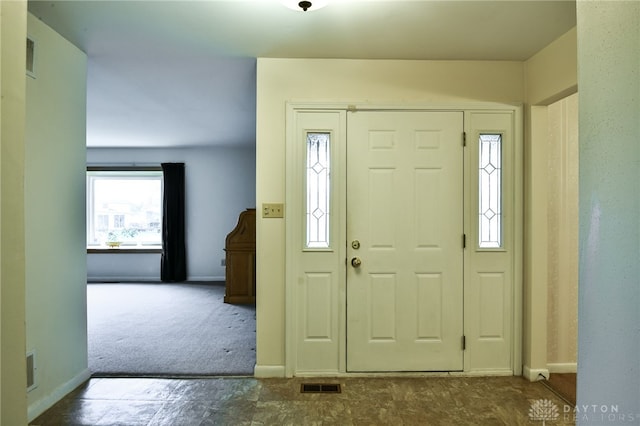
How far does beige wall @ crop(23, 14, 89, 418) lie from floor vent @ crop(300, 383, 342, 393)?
1644 mm

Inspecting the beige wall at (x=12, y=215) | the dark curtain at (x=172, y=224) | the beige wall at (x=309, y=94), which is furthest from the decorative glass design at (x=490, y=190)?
the dark curtain at (x=172, y=224)

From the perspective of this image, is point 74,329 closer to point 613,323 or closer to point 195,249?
point 613,323

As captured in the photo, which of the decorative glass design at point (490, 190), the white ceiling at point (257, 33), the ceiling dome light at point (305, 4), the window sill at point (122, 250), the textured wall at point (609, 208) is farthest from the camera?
the window sill at point (122, 250)

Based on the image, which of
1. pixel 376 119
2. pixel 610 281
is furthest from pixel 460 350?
pixel 610 281

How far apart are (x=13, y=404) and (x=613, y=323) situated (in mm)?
1687

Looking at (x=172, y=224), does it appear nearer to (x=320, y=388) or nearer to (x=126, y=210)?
(x=126, y=210)

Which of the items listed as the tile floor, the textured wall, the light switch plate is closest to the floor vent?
the tile floor

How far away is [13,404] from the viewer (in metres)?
1.07

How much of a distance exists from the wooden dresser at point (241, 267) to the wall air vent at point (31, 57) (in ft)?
Result: 10.9

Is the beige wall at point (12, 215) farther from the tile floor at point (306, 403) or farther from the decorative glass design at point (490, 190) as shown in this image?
the decorative glass design at point (490, 190)

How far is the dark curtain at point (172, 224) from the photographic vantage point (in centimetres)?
671

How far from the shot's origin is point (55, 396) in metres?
2.43

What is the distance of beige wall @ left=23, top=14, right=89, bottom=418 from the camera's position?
2.26 m

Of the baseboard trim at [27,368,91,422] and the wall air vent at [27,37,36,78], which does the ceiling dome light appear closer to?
the wall air vent at [27,37,36,78]
